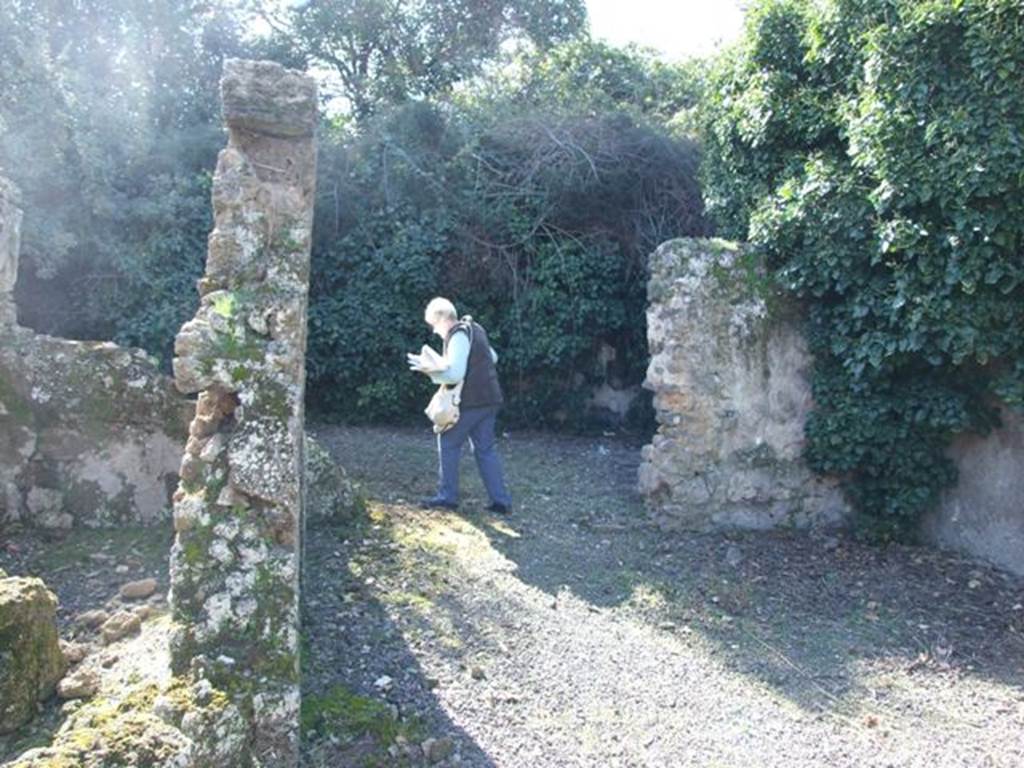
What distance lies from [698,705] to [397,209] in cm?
A: 840

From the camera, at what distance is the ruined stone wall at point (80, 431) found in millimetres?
5879

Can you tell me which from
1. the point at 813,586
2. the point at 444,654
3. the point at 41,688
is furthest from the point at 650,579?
the point at 41,688

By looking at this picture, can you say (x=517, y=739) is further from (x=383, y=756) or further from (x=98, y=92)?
(x=98, y=92)

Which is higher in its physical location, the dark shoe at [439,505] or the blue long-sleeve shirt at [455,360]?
the blue long-sleeve shirt at [455,360]

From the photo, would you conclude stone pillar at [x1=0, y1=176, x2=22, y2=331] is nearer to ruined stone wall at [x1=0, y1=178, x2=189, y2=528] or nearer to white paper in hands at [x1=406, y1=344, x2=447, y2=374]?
ruined stone wall at [x1=0, y1=178, x2=189, y2=528]

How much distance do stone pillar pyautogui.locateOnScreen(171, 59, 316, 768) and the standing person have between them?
2821 millimetres

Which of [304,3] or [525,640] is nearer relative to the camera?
[525,640]

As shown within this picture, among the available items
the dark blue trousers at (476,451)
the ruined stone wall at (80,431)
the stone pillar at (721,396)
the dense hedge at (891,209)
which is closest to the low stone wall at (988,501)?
the dense hedge at (891,209)

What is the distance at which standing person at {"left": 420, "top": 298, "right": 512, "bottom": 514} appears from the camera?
7344mm

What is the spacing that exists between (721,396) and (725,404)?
0.07m

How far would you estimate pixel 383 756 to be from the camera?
3.94 metres

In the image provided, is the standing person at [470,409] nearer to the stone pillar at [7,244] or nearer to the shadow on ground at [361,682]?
the shadow on ground at [361,682]

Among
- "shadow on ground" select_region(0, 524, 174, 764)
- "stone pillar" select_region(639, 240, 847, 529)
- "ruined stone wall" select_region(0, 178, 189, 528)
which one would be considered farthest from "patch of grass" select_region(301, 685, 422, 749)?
"stone pillar" select_region(639, 240, 847, 529)

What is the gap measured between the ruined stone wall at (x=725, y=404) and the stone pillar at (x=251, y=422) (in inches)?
152
